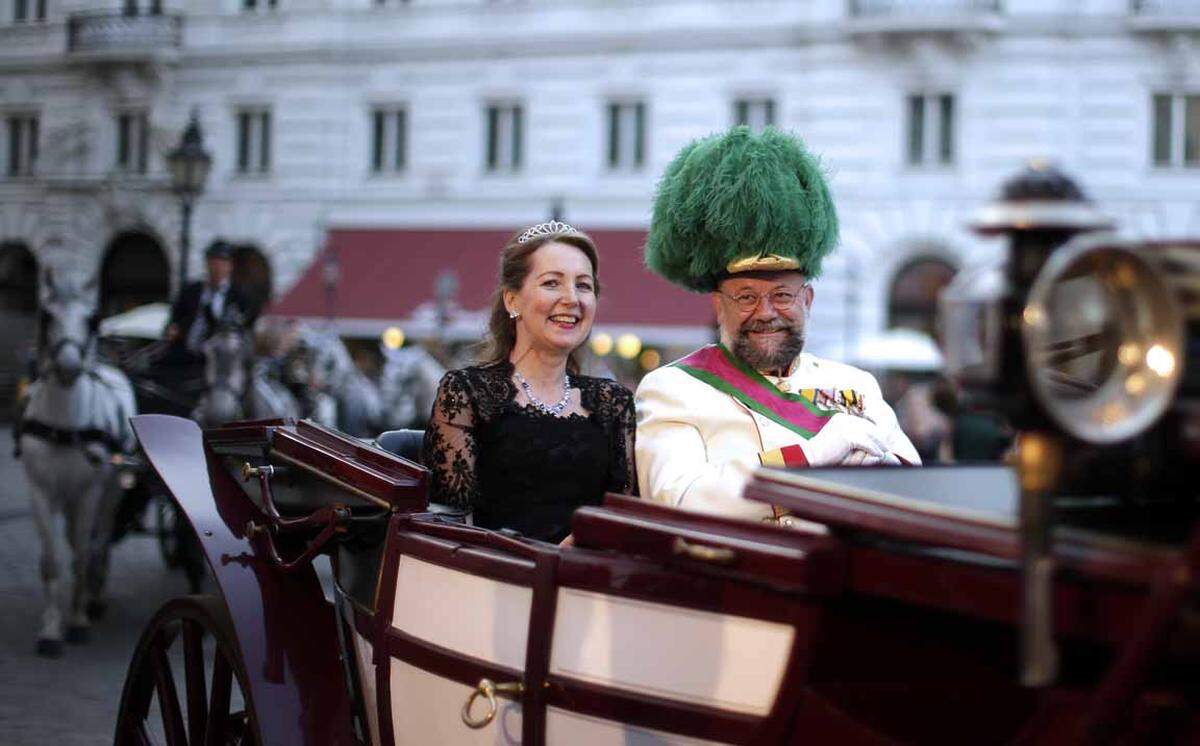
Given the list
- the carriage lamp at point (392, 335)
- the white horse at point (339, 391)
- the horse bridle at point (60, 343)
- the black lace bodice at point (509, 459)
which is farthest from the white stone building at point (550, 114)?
the black lace bodice at point (509, 459)

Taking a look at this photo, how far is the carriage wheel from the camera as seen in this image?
3404mm

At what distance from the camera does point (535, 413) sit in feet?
12.4

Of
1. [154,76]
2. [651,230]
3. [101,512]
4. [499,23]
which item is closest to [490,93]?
[499,23]

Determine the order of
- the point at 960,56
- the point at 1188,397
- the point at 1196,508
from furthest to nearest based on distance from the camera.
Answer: the point at 960,56, the point at 1196,508, the point at 1188,397

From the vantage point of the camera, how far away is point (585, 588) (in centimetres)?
245

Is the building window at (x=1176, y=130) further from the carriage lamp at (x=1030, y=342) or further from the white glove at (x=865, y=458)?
the carriage lamp at (x=1030, y=342)

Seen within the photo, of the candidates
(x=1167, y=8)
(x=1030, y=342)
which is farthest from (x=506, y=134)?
(x=1030, y=342)

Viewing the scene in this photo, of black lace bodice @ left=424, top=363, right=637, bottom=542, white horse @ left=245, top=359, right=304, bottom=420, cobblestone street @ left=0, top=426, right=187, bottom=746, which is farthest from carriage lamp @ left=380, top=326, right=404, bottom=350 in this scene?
black lace bodice @ left=424, top=363, right=637, bottom=542

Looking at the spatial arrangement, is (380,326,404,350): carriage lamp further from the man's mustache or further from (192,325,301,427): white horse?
the man's mustache

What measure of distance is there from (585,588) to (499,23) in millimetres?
24264

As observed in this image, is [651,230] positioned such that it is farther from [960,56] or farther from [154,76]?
[154,76]

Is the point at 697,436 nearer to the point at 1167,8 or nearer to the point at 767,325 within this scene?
the point at 767,325

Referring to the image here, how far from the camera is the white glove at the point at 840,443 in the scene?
3168 millimetres

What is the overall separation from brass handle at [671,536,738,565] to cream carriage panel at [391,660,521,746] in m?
0.58
